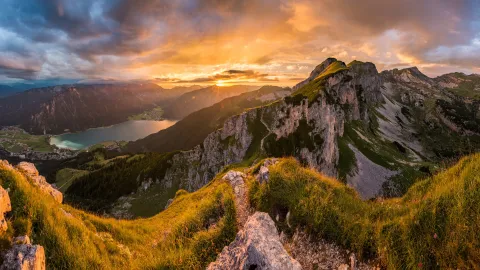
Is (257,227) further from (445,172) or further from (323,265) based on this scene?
(445,172)

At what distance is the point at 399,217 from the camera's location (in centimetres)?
729

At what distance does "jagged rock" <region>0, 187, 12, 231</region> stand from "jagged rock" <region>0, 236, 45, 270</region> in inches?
23.6

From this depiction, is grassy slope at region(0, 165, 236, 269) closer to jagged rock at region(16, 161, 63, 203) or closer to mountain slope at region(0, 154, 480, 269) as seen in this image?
mountain slope at region(0, 154, 480, 269)

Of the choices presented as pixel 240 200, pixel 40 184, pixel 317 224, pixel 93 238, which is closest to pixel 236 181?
pixel 240 200

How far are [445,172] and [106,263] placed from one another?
12.8 metres

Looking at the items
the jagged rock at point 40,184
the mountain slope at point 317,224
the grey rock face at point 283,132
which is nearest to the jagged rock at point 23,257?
the mountain slope at point 317,224

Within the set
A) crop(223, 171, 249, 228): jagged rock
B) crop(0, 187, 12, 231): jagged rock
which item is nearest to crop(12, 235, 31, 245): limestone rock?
crop(0, 187, 12, 231): jagged rock

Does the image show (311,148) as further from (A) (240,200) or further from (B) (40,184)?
(B) (40,184)

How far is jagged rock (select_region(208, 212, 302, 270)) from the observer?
643 centimetres

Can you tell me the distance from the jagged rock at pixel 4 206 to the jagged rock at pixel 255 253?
6.35 m

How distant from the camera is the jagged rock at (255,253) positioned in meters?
6.43

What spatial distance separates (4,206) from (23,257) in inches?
93.4

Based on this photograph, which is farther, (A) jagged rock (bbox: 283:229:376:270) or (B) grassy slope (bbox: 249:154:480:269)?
(A) jagged rock (bbox: 283:229:376:270)

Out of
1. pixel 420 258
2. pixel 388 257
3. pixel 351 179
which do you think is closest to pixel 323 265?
pixel 388 257
